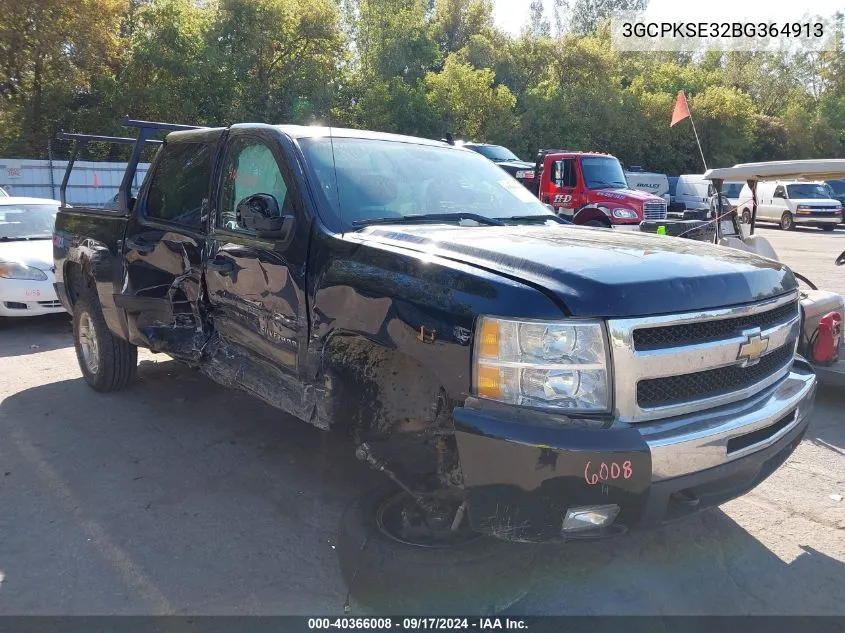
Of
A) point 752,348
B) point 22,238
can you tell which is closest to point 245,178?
point 752,348

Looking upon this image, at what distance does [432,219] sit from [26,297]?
6.04 meters

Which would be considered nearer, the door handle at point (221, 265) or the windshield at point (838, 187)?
the door handle at point (221, 265)

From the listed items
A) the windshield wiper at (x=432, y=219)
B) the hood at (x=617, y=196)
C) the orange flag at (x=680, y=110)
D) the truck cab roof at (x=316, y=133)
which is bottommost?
→ the hood at (x=617, y=196)

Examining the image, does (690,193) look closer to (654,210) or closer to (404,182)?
(654,210)

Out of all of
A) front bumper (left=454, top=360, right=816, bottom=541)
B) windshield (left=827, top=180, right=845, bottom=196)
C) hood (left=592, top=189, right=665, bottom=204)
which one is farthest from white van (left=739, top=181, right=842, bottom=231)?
front bumper (left=454, top=360, right=816, bottom=541)

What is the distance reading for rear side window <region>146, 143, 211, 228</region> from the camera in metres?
4.40

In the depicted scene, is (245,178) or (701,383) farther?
(245,178)

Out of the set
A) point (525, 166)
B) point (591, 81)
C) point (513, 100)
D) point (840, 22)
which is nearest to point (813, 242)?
point (525, 166)

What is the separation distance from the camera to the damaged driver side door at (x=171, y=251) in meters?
4.35

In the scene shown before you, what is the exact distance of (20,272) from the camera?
25.9 ft

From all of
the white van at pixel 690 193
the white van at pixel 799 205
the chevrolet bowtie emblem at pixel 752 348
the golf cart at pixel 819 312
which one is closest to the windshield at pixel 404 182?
the chevrolet bowtie emblem at pixel 752 348

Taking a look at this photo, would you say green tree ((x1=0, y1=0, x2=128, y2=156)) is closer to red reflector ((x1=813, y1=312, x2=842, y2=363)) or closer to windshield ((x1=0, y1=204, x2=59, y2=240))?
windshield ((x1=0, y1=204, x2=59, y2=240))

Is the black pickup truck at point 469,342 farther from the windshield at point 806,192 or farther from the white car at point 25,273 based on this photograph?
the windshield at point 806,192

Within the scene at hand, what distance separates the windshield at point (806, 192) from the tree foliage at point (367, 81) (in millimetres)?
10299
